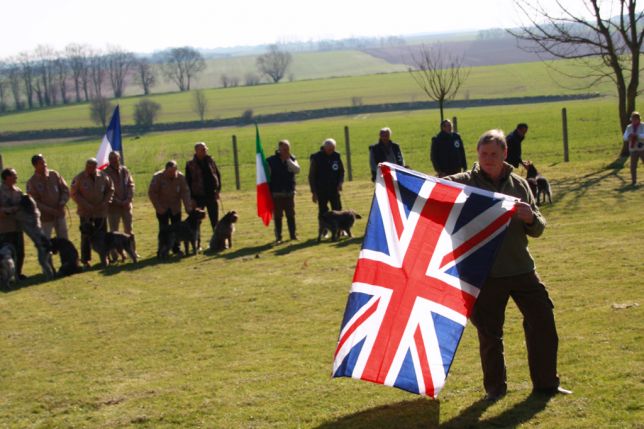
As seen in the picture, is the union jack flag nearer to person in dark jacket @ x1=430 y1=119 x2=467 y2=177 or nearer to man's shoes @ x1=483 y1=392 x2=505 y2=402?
man's shoes @ x1=483 y1=392 x2=505 y2=402

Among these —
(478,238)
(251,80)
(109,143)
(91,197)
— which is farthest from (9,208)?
(251,80)

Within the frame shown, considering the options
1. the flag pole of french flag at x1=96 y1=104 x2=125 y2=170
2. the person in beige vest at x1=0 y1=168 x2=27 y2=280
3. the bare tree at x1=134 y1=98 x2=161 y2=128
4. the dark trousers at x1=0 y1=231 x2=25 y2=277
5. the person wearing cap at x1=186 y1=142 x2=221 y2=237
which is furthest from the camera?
the bare tree at x1=134 y1=98 x2=161 y2=128

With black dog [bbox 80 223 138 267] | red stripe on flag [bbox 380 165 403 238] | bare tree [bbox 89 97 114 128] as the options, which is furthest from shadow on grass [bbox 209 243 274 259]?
bare tree [bbox 89 97 114 128]

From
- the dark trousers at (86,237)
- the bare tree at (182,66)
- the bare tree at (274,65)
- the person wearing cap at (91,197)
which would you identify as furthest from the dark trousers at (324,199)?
the bare tree at (274,65)

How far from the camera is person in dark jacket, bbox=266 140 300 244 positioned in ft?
55.1

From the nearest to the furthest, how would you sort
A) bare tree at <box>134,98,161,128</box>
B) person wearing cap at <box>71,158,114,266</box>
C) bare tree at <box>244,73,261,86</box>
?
1. person wearing cap at <box>71,158,114,266</box>
2. bare tree at <box>134,98,161,128</box>
3. bare tree at <box>244,73,261,86</box>

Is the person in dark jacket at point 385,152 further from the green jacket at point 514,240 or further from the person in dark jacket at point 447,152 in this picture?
the green jacket at point 514,240

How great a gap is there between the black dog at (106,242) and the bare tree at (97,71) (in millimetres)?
101382

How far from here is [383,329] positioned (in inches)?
250

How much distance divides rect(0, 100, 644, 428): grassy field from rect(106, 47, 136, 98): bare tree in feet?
336

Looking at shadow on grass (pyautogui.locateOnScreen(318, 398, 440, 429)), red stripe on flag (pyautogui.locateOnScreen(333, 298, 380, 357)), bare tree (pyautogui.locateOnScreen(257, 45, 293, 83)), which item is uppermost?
bare tree (pyautogui.locateOnScreen(257, 45, 293, 83))

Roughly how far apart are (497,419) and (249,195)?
65.6 feet

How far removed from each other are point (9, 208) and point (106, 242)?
191 centimetres

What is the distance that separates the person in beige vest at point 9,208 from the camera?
1434 centimetres
